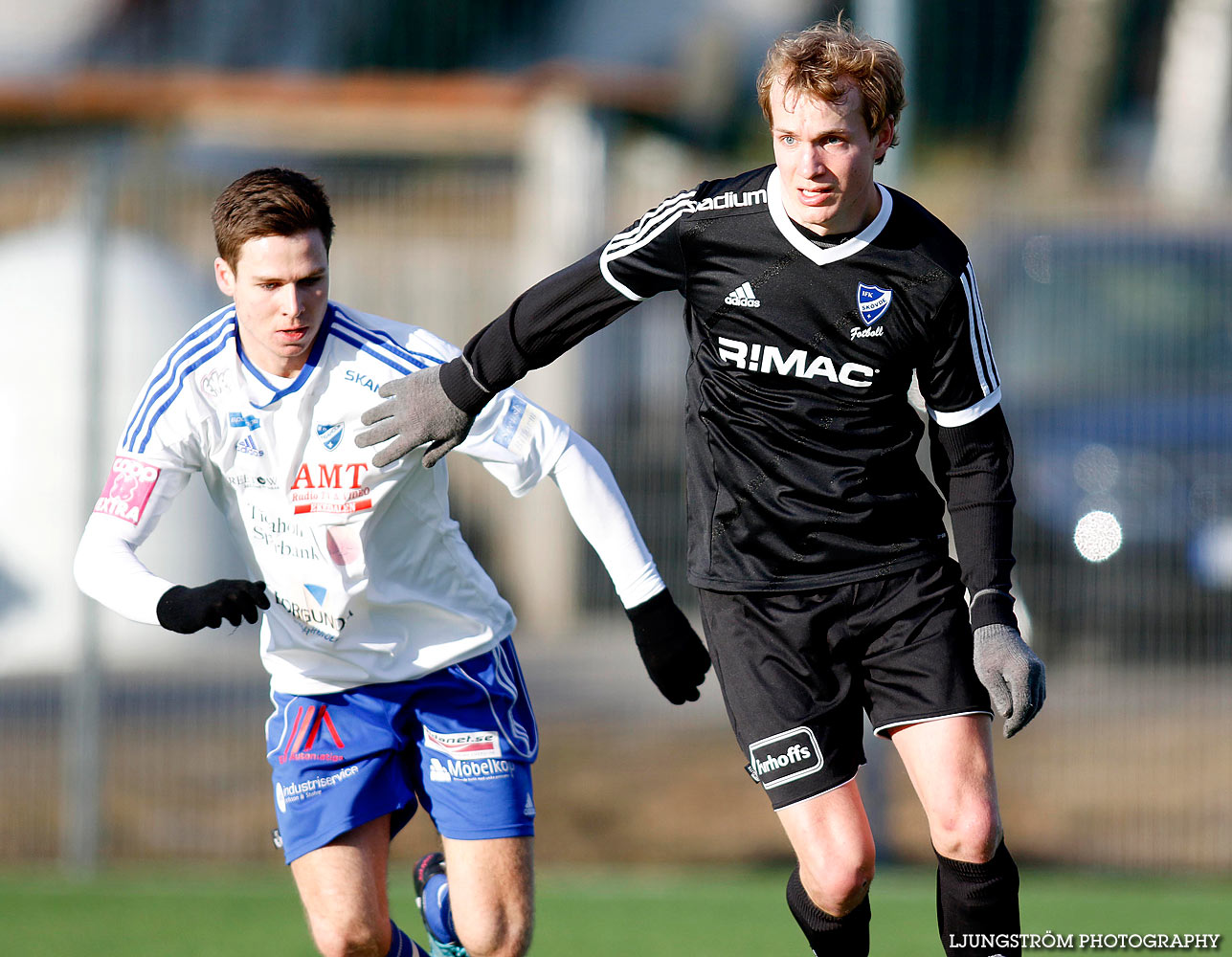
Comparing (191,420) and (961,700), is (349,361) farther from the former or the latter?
(961,700)

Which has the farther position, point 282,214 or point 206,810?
point 206,810

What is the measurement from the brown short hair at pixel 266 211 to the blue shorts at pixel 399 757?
115 centimetres

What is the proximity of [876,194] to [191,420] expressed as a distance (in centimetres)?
174

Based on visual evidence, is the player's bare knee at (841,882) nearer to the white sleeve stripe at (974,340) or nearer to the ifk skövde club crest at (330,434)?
the white sleeve stripe at (974,340)

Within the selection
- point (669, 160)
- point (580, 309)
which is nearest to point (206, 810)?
point (580, 309)

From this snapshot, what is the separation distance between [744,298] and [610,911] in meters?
3.45

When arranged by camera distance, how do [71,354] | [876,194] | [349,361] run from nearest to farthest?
[876,194]
[349,361]
[71,354]

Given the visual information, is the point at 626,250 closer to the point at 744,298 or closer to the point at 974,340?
the point at 744,298

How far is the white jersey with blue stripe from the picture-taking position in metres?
3.99

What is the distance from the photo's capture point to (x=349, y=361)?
4.05m

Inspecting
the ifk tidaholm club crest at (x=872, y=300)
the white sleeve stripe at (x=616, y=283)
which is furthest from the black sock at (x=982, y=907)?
the white sleeve stripe at (x=616, y=283)

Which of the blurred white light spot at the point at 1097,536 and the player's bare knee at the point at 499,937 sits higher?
the blurred white light spot at the point at 1097,536

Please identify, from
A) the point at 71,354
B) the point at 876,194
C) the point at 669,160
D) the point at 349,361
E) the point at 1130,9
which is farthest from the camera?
the point at 1130,9

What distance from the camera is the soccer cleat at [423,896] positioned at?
14.2ft
